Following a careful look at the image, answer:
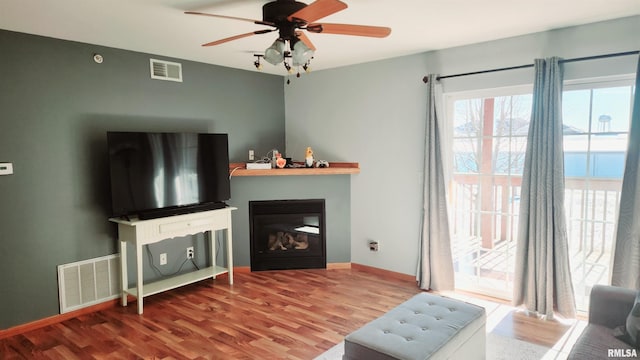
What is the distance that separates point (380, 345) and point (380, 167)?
259 centimetres

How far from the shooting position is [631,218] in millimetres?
2982

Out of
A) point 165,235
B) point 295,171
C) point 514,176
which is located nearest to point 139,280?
point 165,235

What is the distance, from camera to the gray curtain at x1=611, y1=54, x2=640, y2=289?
2943 millimetres

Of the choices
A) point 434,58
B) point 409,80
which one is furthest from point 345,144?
point 434,58

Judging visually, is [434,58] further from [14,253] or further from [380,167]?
[14,253]

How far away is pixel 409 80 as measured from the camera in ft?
13.8

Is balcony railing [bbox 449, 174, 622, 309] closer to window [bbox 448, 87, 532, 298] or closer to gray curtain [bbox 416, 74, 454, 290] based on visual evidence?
window [bbox 448, 87, 532, 298]

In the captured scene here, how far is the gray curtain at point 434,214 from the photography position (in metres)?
3.92

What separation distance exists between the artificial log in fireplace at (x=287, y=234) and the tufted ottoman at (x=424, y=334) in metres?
2.25

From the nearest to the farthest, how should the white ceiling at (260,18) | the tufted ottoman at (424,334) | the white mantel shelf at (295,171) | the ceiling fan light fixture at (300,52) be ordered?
the tufted ottoman at (424,334), the ceiling fan light fixture at (300,52), the white ceiling at (260,18), the white mantel shelf at (295,171)

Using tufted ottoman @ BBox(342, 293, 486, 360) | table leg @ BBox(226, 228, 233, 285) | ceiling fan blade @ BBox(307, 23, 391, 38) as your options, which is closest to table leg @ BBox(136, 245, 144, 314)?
table leg @ BBox(226, 228, 233, 285)

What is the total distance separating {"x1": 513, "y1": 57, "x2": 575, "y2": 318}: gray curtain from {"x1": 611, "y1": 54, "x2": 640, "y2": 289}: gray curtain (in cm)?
36

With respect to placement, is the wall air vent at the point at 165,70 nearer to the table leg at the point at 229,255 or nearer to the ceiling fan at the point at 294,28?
the table leg at the point at 229,255

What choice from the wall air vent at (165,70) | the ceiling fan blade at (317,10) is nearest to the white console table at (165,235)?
the wall air vent at (165,70)
